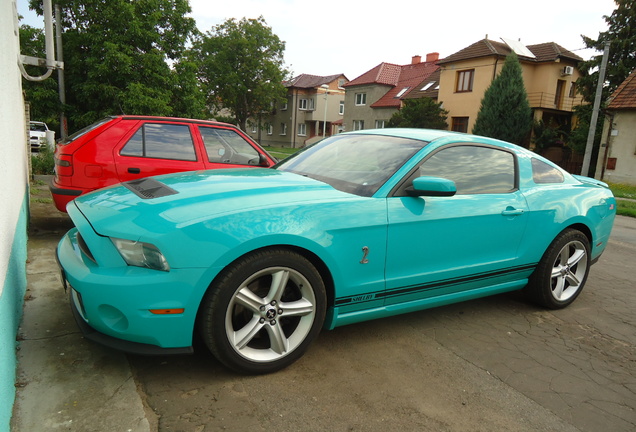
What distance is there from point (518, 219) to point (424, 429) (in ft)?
6.71

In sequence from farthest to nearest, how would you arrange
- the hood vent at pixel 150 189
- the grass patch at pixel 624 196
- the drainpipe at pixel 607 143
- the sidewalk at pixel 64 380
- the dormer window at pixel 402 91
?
the dormer window at pixel 402 91, the drainpipe at pixel 607 143, the grass patch at pixel 624 196, the hood vent at pixel 150 189, the sidewalk at pixel 64 380

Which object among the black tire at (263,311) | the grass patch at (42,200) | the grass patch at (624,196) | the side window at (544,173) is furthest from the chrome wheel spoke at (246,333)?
the grass patch at (624,196)

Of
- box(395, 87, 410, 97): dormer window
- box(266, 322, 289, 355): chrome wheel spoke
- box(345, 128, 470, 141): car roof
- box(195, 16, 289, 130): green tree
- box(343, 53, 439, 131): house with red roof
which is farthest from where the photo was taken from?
box(195, 16, 289, 130): green tree

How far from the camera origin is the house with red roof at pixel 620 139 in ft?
69.8

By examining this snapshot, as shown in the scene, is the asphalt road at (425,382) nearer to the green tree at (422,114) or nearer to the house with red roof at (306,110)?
the green tree at (422,114)

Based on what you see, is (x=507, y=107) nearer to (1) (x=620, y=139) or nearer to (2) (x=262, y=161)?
(1) (x=620, y=139)

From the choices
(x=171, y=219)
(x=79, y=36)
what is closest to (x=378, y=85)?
(x=79, y=36)

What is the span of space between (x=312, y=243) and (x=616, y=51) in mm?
29600

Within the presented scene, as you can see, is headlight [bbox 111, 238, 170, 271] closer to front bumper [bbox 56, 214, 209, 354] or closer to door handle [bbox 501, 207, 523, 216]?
front bumper [bbox 56, 214, 209, 354]

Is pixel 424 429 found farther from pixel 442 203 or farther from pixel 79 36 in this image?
pixel 79 36

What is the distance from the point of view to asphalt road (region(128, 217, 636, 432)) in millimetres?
2395

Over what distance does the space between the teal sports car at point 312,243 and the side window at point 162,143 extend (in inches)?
92.1

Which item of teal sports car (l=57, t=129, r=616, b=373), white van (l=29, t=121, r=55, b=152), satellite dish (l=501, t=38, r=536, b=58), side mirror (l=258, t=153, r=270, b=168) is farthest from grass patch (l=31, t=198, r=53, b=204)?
satellite dish (l=501, t=38, r=536, b=58)

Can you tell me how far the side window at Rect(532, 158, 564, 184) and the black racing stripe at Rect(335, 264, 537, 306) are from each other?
783 mm
